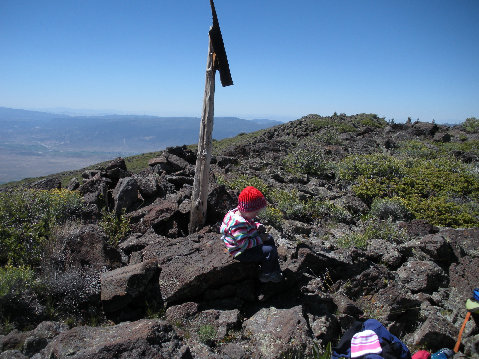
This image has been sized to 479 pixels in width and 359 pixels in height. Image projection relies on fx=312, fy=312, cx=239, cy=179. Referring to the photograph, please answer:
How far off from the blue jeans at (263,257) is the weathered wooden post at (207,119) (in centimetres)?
185

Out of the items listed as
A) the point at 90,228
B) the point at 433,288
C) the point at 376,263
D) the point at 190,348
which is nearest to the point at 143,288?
the point at 190,348

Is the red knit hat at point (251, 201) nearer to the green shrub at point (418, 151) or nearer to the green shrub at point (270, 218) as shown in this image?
the green shrub at point (270, 218)

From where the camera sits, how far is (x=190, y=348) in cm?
343

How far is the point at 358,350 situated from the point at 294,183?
25.3 feet

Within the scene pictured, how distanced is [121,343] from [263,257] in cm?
220

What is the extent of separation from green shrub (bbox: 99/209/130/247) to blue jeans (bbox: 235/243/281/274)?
2768mm

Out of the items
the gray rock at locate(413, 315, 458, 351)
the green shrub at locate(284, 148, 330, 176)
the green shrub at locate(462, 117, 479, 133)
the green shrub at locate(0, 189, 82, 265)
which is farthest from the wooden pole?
the green shrub at locate(462, 117, 479, 133)

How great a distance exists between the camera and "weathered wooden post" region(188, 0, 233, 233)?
5.51 meters

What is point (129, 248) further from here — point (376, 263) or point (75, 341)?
point (376, 263)

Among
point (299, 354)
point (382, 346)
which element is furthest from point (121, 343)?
point (382, 346)

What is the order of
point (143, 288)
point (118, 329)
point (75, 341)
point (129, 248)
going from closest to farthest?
point (75, 341) → point (118, 329) → point (143, 288) → point (129, 248)

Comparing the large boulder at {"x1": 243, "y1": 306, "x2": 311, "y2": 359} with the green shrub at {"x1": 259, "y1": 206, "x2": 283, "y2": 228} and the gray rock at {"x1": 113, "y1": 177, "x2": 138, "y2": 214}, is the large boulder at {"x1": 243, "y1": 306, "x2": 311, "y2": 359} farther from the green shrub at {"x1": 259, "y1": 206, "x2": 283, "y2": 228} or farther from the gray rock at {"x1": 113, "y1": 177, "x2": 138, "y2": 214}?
the gray rock at {"x1": 113, "y1": 177, "x2": 138, "y2": 214}

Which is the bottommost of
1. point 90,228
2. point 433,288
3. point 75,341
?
point 433,288

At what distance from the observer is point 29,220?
5.89m
